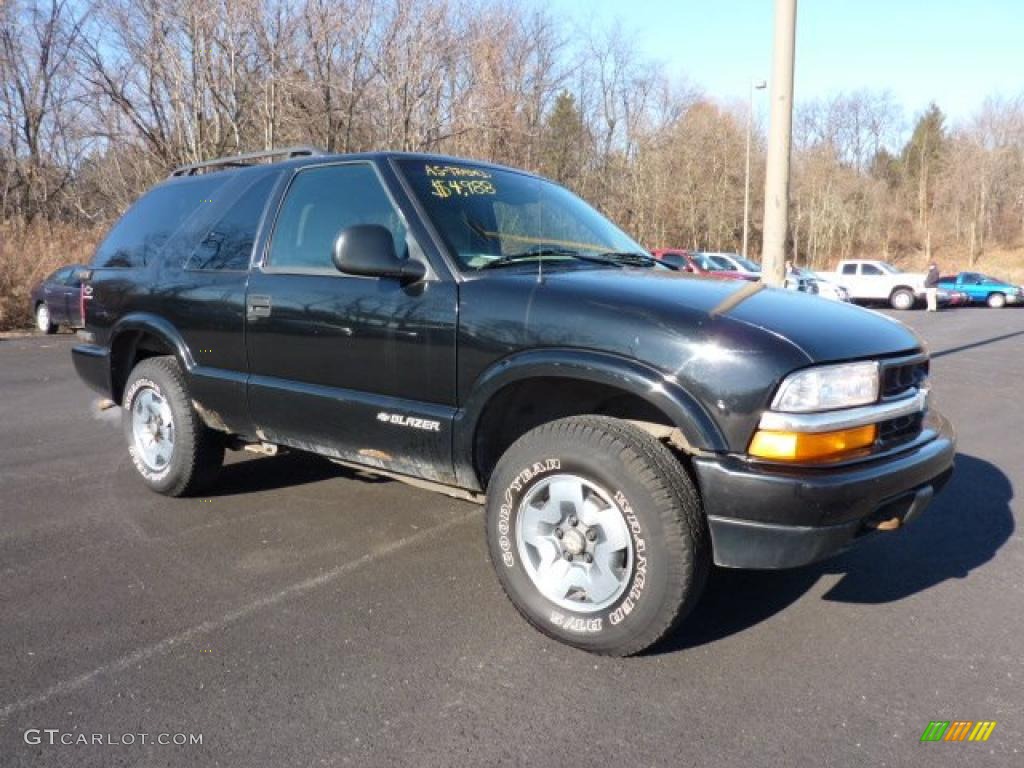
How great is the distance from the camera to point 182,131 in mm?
21203

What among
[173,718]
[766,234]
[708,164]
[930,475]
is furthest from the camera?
[708,164]

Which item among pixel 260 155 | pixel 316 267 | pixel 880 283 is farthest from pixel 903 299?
pixel 316 267

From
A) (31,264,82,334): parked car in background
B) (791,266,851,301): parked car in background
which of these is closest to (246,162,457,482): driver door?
(31,264,82,334): parked car in background

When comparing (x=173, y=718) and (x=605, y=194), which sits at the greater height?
(x=605, y=194)

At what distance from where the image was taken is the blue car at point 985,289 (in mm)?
30000

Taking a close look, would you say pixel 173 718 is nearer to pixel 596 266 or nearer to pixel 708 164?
pixel 596 266

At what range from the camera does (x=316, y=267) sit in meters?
3.86

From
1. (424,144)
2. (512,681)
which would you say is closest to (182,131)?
(424,144)

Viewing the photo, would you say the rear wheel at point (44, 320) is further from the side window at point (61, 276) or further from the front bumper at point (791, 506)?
the front bumper at point (791, 506)

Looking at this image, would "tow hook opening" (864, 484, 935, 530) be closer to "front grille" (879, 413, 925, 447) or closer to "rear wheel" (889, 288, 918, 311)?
"front grille" (879, 413, 925, 447)

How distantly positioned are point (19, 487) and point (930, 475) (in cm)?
511

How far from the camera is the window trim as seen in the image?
3518mm

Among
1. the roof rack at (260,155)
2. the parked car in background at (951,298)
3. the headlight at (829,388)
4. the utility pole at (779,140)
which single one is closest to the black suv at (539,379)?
the headlight at (829,388)

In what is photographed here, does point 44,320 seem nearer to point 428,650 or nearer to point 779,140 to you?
point 779,140
